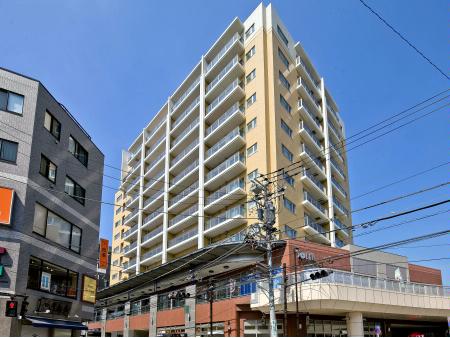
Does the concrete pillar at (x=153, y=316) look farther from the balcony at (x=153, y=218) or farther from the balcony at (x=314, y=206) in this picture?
the balcony at (x=314, y=206)

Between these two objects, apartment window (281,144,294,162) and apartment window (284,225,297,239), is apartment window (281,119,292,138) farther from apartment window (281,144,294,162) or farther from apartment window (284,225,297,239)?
apartment window (284,225,297,239)

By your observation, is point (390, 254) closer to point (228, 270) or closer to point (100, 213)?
point (228, 270)

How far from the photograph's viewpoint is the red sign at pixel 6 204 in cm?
2411

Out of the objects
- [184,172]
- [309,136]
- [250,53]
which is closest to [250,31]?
[250,53]

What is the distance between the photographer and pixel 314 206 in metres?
55.4

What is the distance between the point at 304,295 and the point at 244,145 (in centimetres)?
2298

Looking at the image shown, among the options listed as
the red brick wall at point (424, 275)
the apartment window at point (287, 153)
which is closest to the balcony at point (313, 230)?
the apartment window at point (287, 153)

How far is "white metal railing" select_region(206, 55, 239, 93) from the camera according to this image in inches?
2265

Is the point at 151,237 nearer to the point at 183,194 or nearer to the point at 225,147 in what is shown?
the point at 183,194

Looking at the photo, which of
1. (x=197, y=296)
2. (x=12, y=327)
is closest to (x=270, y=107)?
(x=197, y=296)

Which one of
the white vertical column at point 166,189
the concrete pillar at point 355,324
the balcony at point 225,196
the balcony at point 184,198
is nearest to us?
the concrete pillar at point 355,324

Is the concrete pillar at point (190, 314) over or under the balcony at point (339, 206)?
under

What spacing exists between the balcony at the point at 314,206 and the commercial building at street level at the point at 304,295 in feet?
29.0

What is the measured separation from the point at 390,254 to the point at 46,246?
36946mm
